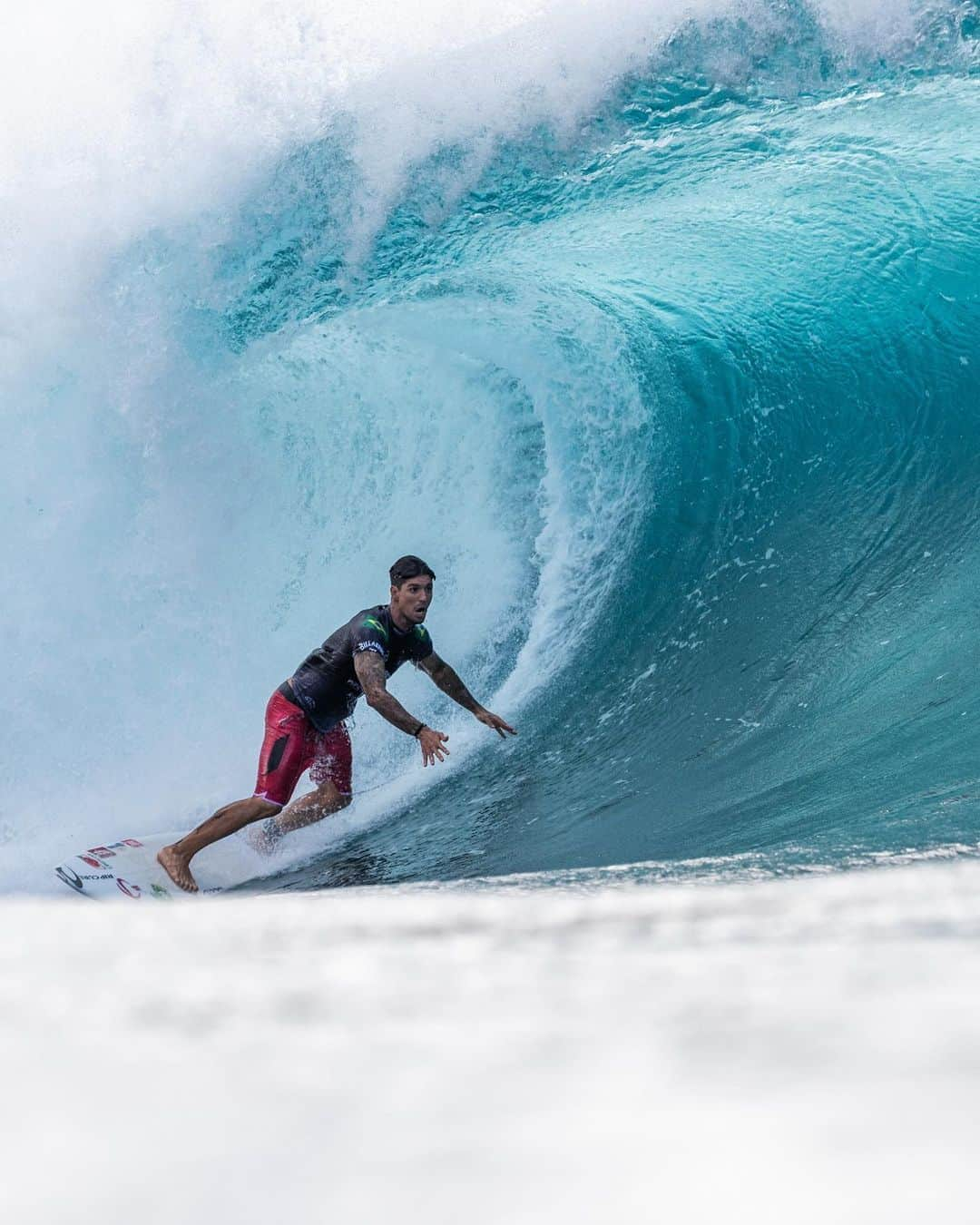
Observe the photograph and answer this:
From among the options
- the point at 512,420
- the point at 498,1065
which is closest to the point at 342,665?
the point at 512,420

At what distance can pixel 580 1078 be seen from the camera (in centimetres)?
65

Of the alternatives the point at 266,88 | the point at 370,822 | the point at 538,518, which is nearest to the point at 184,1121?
the point at 370,822

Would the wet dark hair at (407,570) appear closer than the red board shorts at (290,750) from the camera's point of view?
Yes

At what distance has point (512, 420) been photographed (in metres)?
7.69

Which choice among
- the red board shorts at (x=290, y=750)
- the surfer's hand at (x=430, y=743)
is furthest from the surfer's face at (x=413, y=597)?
the red board shorts at (x=290, y=750)

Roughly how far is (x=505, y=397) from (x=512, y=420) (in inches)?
8.1

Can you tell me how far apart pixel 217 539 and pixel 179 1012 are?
658cm

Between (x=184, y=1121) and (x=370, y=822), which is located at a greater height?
(x=184, y=1121)

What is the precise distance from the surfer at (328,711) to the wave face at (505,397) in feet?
0.91

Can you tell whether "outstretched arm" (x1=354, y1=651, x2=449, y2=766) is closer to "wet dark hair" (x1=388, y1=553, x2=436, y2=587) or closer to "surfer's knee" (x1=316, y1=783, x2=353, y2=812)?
"wet dark hair" (x1=388, y1=553, x2=436, y2=587)

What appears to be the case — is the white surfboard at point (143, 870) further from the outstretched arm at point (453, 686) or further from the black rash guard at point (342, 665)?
the outstretched arm at point (453, 686)

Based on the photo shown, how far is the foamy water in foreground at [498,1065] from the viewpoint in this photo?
55cm

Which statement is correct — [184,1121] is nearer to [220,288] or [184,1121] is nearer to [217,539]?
[217,539]

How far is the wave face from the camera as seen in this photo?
5.86 m
